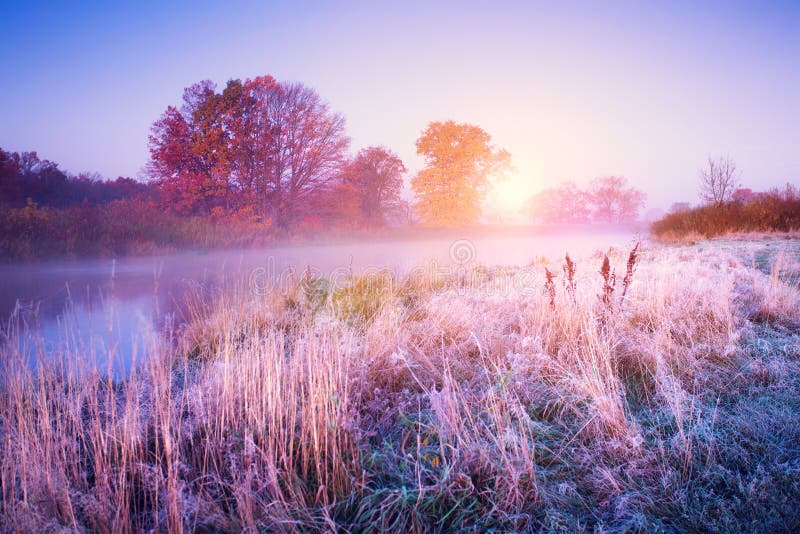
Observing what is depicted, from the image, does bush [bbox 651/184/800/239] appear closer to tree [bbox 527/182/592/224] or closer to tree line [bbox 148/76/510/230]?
tree line [bbox 148/76/510/230]

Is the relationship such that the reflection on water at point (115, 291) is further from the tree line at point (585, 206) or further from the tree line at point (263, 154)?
the tree line at point (585, 206)

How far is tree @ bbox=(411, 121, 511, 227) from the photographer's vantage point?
26.5 metres

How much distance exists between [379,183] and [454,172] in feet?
21.8

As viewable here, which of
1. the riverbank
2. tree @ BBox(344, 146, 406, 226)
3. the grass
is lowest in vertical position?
the grass

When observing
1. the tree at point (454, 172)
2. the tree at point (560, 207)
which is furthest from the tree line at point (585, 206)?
the tree at point (454, 172)

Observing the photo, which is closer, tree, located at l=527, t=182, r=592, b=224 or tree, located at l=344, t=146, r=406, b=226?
tree, located at l=344, t=146, r=406, b=226

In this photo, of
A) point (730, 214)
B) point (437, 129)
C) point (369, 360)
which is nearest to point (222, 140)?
point (437, 129)

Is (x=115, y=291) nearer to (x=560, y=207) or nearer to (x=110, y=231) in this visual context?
(x=110, y=231)

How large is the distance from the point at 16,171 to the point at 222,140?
40.0ft

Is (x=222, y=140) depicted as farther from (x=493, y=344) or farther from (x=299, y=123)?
(x=493, y=344)

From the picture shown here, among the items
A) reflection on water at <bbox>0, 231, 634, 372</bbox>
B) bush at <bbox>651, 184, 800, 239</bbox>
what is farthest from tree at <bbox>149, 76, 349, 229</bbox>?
bush at <bbox>651, 184, 800, 239</bbox>

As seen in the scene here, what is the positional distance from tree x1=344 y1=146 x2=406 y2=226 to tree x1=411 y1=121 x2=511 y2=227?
159 inches

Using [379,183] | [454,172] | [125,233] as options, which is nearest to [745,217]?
[454,172]

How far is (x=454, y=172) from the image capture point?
87.7 feet
